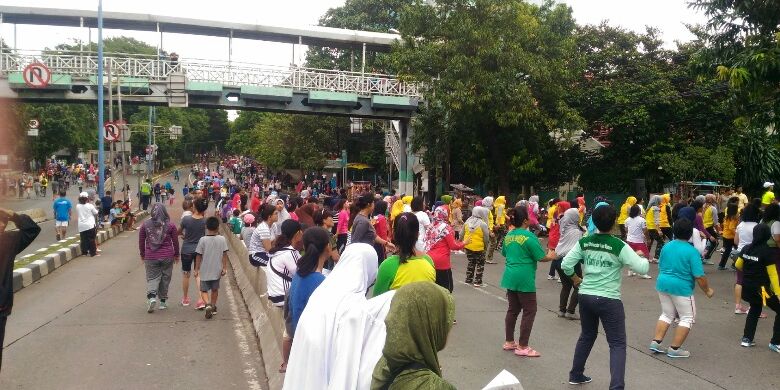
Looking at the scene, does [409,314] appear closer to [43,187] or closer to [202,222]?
[202,222]

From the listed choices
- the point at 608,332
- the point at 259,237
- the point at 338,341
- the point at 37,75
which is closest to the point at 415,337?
the point at 338,341

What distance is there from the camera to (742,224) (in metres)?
11.1

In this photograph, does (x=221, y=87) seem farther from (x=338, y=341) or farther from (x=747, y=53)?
(x=338, y=341)

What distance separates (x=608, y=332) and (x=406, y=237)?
6.35 feet

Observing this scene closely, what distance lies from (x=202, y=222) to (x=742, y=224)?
873cm

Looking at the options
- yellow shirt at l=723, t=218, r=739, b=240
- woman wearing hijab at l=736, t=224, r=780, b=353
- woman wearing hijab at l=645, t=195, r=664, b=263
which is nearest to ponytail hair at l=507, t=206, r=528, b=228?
woman wearing hijab at l=736, t=224, r=780, b=353

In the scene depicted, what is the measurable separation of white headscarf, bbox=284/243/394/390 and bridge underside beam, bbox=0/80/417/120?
26.1 m

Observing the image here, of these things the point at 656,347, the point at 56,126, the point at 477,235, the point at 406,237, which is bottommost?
the point at 656,347

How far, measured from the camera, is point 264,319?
8.70 metres

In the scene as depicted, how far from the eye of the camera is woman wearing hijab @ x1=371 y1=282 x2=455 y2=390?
2.55 m

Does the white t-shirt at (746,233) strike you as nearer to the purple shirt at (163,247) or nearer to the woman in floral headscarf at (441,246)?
the woman in floral headscarf at (441,246)

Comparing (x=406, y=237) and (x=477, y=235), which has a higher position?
(x=406, y=237)

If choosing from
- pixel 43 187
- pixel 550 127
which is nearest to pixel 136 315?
pixel 550 127

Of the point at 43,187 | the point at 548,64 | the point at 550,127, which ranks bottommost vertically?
the point at 43,187
